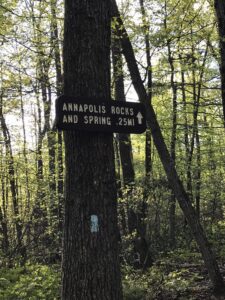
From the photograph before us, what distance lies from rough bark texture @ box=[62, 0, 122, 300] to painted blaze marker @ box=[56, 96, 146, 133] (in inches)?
4.1

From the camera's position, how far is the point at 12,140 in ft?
47.2

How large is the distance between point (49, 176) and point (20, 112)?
6.40m

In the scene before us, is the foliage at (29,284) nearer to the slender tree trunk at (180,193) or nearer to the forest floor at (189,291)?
the forest floor at (189,291)

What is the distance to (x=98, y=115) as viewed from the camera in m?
3.19

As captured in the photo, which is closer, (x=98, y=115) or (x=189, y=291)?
(x=98, y=115)

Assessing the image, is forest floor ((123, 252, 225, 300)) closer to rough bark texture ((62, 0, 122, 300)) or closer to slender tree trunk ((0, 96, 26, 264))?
rough bark texture ((62, 0, 122, 300))

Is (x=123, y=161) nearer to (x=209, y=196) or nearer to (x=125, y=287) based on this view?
(x=125, y=287)

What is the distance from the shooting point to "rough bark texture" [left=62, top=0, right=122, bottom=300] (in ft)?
10.1

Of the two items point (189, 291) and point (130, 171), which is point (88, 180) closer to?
point (189, 291)

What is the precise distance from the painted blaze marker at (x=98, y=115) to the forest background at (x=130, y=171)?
3.16m

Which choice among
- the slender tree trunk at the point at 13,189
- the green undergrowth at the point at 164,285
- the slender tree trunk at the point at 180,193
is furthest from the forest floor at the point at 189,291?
the slender tree trunk at the point at 13,189

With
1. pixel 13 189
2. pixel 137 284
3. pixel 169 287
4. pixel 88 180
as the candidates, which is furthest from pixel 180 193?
pixel 13 189

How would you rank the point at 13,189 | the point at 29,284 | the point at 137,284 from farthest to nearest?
the point at 13,189 → the point at 29,284 → the point at 137,284

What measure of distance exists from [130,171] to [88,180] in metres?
7.87
